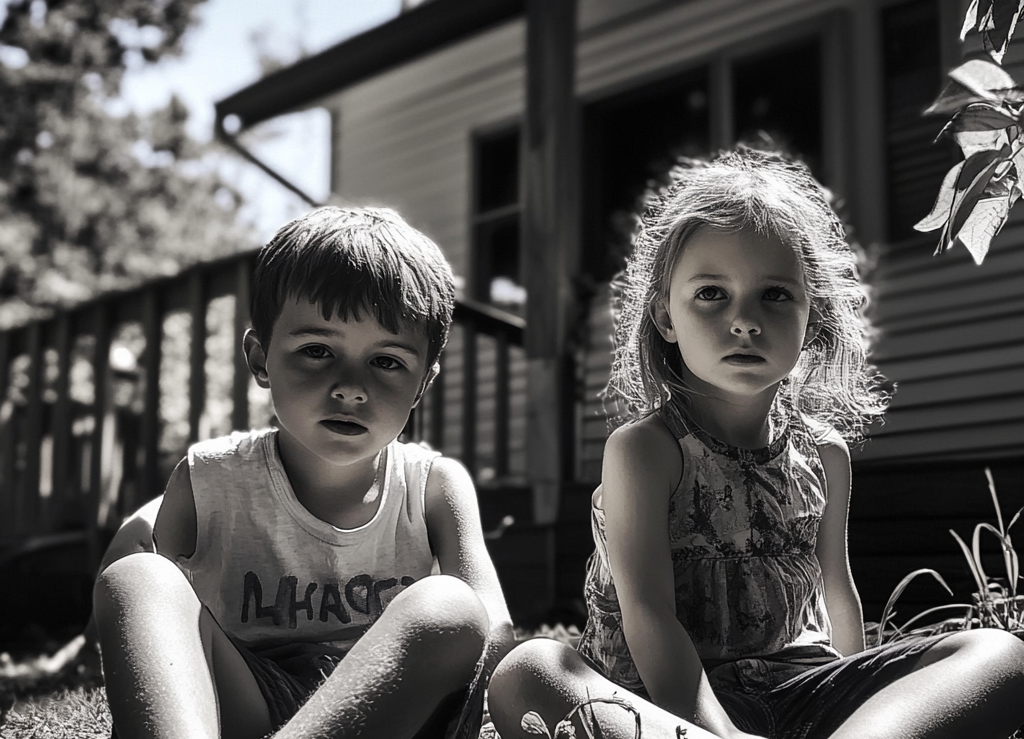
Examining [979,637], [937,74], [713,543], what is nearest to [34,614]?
[713,543]

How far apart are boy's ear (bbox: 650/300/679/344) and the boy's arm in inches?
17.2

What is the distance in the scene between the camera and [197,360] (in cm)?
498

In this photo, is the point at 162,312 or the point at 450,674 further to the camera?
the point at 162,312

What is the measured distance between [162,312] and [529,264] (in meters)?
1.92

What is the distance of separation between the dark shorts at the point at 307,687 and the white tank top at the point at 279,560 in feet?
0.09

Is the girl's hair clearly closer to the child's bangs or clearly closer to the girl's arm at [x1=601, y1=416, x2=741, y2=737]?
the girl's arm at [x1=601, y1=416, x2=741, y2=737]

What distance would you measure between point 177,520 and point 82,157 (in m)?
18.0

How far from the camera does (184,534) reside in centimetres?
169

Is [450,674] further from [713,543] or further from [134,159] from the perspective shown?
[134,159]

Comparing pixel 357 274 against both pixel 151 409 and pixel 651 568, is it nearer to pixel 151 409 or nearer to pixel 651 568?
pixel 651 568

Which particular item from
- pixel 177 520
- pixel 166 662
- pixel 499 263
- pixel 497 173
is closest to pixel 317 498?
pixel 177 520

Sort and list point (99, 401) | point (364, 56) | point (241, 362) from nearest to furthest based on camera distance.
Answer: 1. point (241, 362)
2. point (99, 401)
3. point (364, 56)

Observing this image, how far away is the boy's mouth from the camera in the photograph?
160 cm

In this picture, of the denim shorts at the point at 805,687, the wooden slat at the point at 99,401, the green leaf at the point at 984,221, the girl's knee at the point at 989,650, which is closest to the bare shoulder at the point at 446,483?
the denim shorts at the point at 805,687
